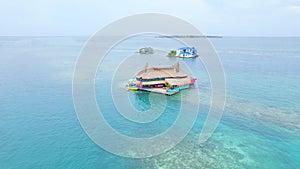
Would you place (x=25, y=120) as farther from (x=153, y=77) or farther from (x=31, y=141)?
(x=153, y=77)

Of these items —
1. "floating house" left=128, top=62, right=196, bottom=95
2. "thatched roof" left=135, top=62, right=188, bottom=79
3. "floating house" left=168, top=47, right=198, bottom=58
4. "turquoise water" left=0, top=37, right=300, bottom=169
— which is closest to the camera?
"turquoise water" left=0, top=37, right=300, bottom=169

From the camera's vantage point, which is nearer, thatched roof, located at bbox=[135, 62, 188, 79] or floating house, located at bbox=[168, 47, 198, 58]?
thatched roof, located at bbox=[135, 62, 188, 79]

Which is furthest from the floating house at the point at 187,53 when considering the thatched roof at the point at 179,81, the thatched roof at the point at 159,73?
the thatched roof at the point at 179,81

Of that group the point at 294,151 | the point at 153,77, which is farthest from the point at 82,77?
the point at 294,151

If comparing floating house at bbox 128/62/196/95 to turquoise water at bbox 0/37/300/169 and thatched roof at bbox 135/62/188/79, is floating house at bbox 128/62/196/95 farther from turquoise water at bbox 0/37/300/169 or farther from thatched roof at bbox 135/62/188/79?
turquoise water at bbox 0/37/300/169

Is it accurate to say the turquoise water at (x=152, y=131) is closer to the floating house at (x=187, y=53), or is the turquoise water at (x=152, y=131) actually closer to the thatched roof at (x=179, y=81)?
the thatched roof at (x=179, y=81)

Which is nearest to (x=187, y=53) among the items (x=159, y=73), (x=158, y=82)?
(x=159, y=73)

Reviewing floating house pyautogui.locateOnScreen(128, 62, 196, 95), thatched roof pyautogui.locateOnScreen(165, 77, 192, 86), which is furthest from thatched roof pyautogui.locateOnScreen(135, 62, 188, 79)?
thatched roof pyautogui.locateOnScreen(165, 77, 192, 86)

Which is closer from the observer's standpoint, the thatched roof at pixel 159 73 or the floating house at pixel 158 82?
the floating house at pixel 158 82

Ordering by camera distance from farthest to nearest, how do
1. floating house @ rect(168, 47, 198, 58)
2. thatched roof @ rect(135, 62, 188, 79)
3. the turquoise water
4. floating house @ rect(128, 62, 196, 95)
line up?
floating house @ rect(168, 47, 198, 58) → thatched roof @ rect(135, 62, 188, 79) → floating house @ rect(128, 62, 196, 95) → the turquoise water

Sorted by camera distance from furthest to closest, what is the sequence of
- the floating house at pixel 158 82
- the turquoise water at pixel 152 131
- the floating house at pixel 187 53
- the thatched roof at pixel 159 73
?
the floating house at pixel 187 53 < the thatched roof at pixel 159 73 < the floating house at pixel 158 82 < the turquoise water at pixel 152 131

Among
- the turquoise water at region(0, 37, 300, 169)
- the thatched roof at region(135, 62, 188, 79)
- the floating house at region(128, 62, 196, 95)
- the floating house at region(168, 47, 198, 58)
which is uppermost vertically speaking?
the floating house at region(168, 47, 198, 58)

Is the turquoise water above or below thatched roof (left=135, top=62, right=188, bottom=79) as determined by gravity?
below
